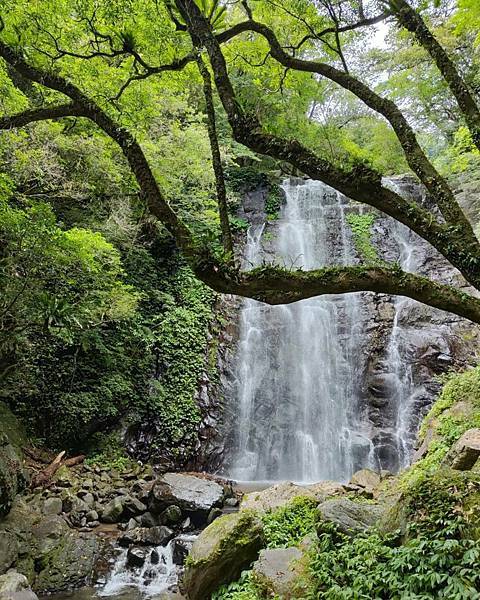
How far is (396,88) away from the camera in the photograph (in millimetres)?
15836

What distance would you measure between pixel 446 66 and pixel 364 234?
512 inches

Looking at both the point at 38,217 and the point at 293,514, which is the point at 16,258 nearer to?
the point at 38,217

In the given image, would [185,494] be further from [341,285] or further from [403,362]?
[403,362]

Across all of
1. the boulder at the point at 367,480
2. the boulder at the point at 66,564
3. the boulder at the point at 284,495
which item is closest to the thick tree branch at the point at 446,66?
the boulder at the point at 284,495

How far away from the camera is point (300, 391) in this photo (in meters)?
12.4

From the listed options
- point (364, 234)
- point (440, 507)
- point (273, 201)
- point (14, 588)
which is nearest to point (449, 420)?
point (440, 507)

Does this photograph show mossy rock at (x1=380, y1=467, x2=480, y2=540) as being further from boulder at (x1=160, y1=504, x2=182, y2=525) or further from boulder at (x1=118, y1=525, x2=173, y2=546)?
boulder at (x1=160, y1=504, x2=182, y2=525)

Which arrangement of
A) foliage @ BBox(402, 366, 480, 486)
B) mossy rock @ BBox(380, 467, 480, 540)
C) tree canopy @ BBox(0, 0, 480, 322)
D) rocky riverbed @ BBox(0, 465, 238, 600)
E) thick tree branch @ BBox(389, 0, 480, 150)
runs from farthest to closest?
1. foliage @ BBox(402, 366, 480, 486)
2. rocky riverbed @ BBox(0, 465, 238, 600)
3. thick tree branch @ BBox(389, 0, 480, 150)
4. tree canopy @ BBox(0, 0, 480, 322)
5. mossy rock @ BBox(380, 467, 480, 540)

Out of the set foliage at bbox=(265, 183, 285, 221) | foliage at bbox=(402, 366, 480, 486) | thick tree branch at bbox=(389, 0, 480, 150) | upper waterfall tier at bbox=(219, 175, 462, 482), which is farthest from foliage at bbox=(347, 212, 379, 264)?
thick tree branch at bbox=(389, 0, 480, 150)

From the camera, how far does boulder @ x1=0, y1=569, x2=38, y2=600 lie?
14.0 ft

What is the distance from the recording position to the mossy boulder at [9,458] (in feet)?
20.2

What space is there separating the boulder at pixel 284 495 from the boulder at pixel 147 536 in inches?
53.3

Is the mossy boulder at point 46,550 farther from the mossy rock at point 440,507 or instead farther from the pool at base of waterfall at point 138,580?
the mossy rock at point 440,507

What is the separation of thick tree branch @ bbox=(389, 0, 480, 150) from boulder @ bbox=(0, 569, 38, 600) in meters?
5.95
